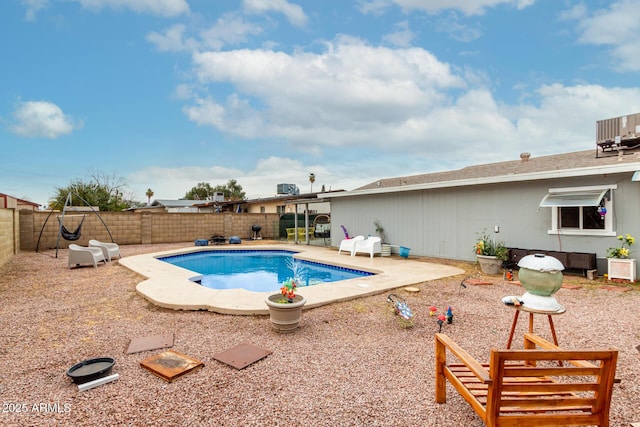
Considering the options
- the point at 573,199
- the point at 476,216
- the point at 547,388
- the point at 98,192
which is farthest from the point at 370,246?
the point at 98,192

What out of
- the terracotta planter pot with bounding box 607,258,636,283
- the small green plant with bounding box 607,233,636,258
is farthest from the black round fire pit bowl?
the small green plant with bounding box 607,233,636,258

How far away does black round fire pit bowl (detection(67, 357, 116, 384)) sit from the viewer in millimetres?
2854

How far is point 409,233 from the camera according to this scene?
11.4 metres

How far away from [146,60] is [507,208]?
13.0 m

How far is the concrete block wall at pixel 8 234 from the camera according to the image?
924 cm

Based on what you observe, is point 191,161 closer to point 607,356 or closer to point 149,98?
point 149,98

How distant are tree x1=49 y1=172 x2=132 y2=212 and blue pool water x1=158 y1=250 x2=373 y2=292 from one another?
847 inches

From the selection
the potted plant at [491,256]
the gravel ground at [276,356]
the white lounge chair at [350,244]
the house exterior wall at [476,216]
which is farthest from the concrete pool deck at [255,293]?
the house exterior wall at [476,216]

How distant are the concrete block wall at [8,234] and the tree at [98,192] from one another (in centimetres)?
1793

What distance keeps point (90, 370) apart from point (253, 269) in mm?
8314

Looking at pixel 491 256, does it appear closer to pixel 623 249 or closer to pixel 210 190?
pixel 623 249

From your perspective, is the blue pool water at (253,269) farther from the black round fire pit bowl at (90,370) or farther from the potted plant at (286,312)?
the black round fire pit bowl at (90,370)

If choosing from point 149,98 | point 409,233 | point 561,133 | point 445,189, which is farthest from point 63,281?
point 561,133

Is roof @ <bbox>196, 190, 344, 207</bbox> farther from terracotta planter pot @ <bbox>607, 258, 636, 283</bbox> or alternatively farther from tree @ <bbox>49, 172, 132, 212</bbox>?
tree @ <bbox>49, 172, 132, 212</bbox>
